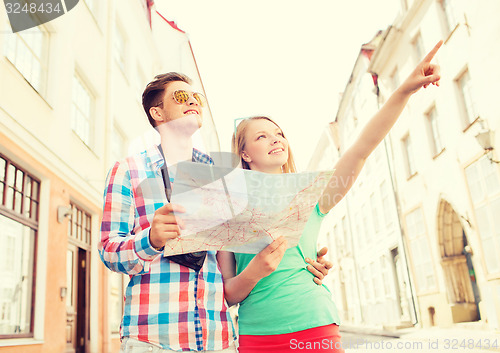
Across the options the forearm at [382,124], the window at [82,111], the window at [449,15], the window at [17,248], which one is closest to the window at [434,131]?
the window at [449,15]

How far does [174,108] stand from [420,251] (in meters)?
16.1

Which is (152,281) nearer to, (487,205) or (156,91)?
(156,91)

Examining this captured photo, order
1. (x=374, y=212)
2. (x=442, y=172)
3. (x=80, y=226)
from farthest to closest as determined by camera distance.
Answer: (x=374, y=212), (x=442, y=172), (x=80, y=226)

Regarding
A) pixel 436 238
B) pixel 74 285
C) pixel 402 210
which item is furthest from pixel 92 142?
pixel 402 210

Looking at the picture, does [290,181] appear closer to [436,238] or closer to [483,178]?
[483,178]

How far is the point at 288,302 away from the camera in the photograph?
1.78 meters

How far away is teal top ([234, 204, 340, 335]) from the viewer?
1738mm

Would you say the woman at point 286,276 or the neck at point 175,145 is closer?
the woman at point 286,276

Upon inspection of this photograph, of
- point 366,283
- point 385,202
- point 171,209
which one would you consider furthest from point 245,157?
point 366,283

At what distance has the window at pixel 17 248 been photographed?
19.0 feet

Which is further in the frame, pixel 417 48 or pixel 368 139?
pixel 417 48

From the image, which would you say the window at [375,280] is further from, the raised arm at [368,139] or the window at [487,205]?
the raised arm at [368,139]

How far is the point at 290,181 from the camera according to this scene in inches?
56.9

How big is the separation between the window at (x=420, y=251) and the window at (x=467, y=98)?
4508mm
